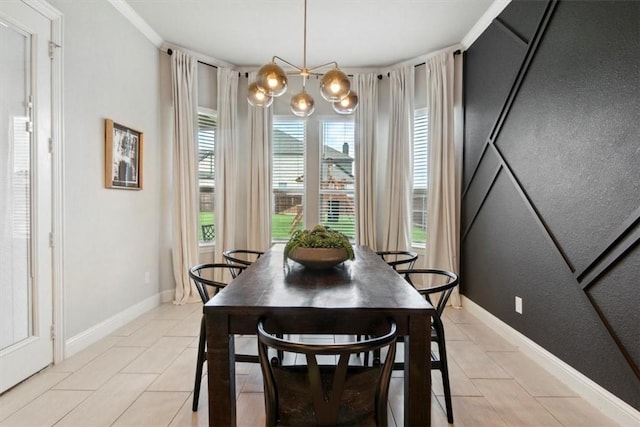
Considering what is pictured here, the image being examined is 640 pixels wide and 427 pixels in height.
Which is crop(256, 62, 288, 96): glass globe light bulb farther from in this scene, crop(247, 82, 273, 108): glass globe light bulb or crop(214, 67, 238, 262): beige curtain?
crop(214, 67, 238, 262): beige curtain

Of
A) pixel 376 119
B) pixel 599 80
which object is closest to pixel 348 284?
pixel 599 80

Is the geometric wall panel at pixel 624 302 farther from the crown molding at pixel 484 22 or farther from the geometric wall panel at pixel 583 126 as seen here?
the crown molding at pixel 484 22

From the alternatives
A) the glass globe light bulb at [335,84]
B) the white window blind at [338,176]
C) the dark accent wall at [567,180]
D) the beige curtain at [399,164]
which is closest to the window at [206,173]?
the white window blind at [338,176]

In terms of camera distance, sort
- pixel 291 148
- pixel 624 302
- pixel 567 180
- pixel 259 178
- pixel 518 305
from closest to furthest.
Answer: pixel 624 302 < pixel 567 180 < pixel 518 305 < pixel 259 178 < pixel 291 148

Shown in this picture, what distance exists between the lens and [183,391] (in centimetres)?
207

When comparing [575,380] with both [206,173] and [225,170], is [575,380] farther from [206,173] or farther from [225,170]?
[206,173]

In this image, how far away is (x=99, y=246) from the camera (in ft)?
9.45

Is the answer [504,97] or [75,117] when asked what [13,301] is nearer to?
[75,117]

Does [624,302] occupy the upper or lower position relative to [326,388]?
upper

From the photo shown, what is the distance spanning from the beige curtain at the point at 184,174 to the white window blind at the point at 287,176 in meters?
1.01

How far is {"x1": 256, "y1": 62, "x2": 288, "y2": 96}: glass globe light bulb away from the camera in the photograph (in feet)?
6.86

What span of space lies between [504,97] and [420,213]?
1.66 metres

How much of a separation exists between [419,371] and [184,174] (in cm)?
339

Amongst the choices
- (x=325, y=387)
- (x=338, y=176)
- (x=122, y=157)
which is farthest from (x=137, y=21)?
(x=325, y=387)
